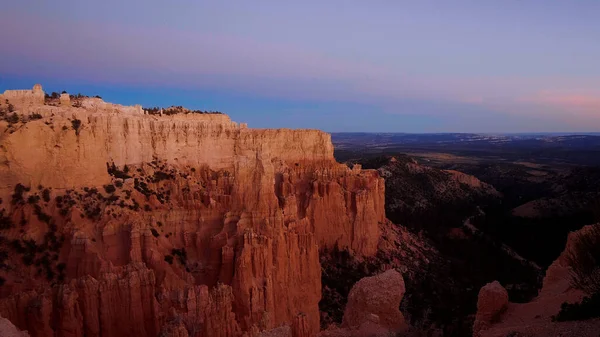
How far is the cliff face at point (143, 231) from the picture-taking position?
1684cm

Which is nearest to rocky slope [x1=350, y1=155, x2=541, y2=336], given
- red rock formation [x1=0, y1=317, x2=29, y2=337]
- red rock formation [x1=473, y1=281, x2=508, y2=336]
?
red rock formation [x1=473, y1=281, x2=508, y2=336]

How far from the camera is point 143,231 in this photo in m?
21.6

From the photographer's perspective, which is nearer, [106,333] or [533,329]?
[533,329]

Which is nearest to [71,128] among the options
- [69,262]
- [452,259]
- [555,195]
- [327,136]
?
[69,262]

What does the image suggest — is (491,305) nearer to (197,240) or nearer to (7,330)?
(7,330)

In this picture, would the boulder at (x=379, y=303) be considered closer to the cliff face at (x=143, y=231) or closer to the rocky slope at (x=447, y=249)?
the cliff face at (x=143, y=231)

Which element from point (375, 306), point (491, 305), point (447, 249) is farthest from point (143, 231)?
point (447, 249)

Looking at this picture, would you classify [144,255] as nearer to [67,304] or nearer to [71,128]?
[67,304]

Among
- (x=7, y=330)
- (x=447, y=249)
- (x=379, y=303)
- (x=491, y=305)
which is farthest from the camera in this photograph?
(x=447, y=249)

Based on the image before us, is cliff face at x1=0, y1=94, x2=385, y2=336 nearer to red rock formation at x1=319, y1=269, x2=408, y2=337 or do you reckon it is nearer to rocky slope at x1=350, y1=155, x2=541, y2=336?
red rock formation at x1=319, y1=269, x2=408, y2=337

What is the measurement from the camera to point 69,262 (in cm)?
1931

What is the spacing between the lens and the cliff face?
16844 millimetres

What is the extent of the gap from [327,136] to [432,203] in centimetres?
2259

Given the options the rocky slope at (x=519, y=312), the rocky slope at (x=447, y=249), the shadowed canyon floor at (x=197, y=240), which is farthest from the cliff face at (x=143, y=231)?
the rocky slope at (x=447, y=249)
